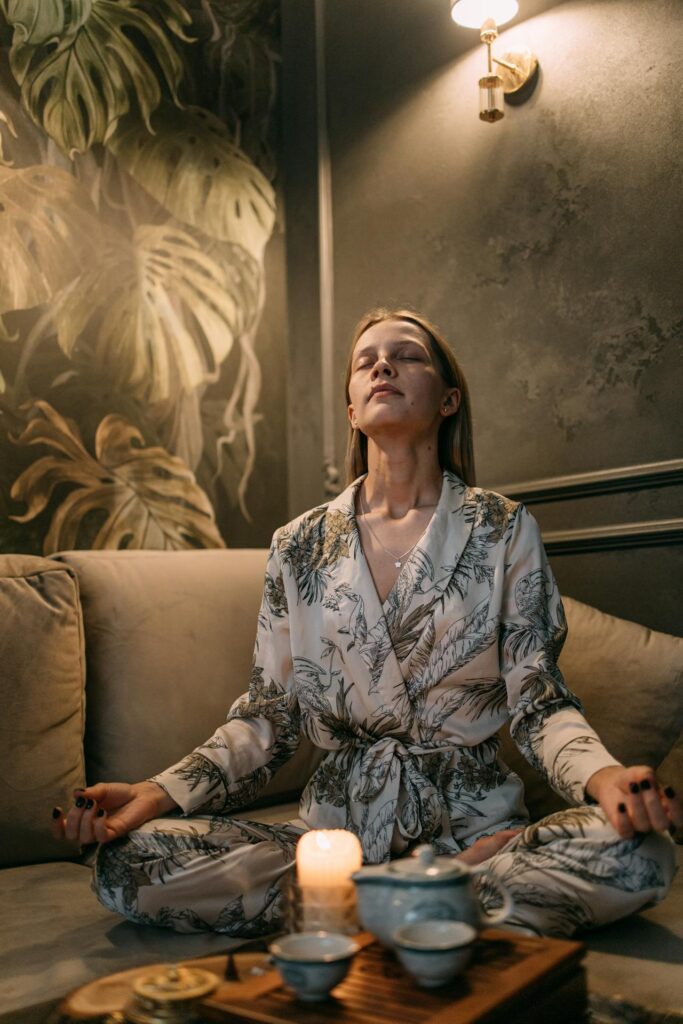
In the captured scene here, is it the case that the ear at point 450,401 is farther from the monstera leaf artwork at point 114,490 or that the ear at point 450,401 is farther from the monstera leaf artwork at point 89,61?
the monstera leaf artwork at point 89,61

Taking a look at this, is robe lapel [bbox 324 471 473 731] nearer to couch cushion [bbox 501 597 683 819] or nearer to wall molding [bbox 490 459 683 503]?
couch cushion [bbox 501 597 683 819]

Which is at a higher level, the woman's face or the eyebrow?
the eyebrow

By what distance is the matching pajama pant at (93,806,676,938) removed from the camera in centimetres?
128

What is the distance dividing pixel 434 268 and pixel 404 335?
2.83ft

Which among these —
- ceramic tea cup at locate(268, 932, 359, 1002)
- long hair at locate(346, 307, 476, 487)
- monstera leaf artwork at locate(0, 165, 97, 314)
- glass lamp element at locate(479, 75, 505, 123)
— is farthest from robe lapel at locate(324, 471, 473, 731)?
monstera leaf artwork at locate(0, 165, 97, 314)

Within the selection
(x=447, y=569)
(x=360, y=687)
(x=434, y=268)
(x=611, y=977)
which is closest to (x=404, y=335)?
(x=447, y=569)

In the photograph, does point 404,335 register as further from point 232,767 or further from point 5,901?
point 5,901

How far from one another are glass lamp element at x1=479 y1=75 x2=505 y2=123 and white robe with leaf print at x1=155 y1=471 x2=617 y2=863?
108cm

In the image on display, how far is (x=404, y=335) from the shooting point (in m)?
1.86

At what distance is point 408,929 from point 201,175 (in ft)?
8.03

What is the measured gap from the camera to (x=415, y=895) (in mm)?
891

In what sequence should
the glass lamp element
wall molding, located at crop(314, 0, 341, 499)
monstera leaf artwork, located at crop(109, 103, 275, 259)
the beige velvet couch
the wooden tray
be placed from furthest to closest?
1. wall molding, located at crop(314, 0, 341, 499)
2. monstera leaf artwork, located at crop(109, 103, 275, 259)
3. the glass lamp element
4. the beige velvet couch
5. the wooden tray

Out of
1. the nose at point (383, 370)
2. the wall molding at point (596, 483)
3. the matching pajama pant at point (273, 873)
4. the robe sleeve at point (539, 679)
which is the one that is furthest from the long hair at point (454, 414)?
the matching pajama pant at point (273, 873)

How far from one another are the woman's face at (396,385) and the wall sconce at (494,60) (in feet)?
2.57
